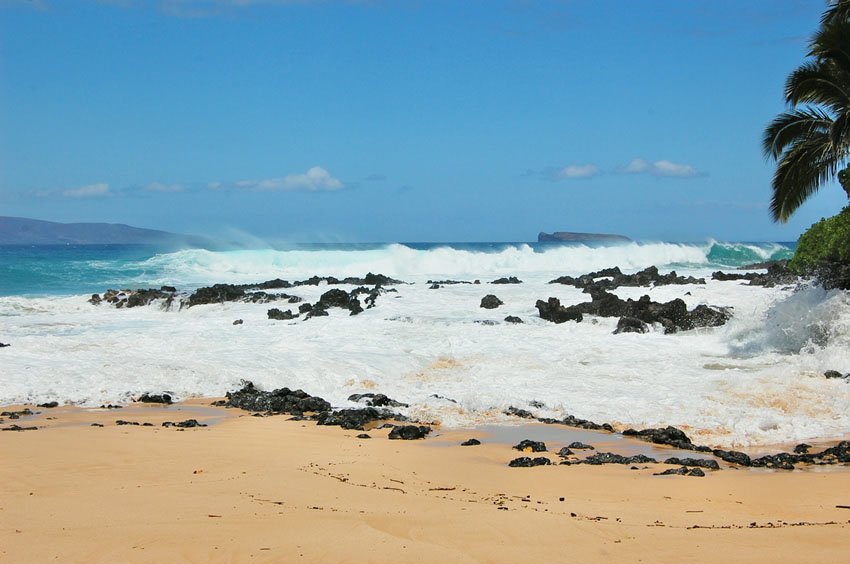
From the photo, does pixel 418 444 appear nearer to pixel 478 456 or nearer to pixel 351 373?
pixel 478 456

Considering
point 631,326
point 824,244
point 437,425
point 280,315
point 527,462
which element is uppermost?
point 824,244

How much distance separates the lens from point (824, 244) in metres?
16.6

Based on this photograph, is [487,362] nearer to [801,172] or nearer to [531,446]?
[531,446]

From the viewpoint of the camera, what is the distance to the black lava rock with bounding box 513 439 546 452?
8.71 m

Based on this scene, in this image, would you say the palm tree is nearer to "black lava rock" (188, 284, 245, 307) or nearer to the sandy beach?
the sandy beach

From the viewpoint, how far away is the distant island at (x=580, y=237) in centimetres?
13612

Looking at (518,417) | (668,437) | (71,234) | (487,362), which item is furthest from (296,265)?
(71,234)

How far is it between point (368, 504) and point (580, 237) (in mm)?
140358

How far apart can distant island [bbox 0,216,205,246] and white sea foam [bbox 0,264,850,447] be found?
138612mm

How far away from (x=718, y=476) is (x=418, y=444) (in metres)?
3.37

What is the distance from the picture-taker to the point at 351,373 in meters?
14.2

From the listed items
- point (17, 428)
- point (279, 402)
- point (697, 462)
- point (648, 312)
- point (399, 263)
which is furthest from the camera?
point (399, 263)

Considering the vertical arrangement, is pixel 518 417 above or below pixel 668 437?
below

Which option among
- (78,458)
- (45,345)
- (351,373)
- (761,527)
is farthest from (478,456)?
(45,345)
